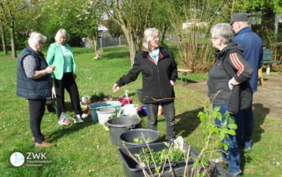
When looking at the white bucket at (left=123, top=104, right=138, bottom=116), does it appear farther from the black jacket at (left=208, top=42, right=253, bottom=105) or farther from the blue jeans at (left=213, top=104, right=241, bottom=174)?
the blue jeans at (left=213, top=104, right=241, bottom=174)

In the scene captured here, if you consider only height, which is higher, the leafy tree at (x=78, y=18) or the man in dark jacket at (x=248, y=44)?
the leafy tree at (x=78, y=18)

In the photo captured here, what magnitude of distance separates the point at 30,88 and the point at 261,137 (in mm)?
3708

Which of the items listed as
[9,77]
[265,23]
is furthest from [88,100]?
[265,23]

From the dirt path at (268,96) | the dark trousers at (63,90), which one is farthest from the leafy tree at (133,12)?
the dark trousers at (63,90)

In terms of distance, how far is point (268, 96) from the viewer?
7.27 meters

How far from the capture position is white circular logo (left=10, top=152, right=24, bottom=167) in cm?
399

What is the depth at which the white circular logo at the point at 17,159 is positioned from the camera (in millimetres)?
3986

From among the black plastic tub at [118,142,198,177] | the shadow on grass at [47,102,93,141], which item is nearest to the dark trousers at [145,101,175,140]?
the black plastic tub at [118,142,198,177]

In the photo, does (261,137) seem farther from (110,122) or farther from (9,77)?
(9,77)

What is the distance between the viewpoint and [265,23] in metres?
12.0

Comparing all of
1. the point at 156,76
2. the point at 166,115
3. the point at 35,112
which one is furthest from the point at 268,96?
the point at 35,112

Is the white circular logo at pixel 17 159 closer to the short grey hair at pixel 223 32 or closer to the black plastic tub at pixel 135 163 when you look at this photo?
the black plastic tub at pixel 135 163

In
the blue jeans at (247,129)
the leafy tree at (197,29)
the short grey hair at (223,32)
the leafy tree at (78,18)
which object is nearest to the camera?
the short grey hair at (223,32)

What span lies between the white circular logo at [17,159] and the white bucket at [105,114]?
1.64m
